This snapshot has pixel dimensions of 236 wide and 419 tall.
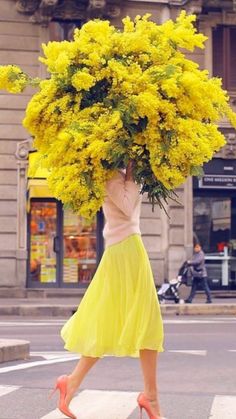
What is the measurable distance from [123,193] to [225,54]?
63.1 feet

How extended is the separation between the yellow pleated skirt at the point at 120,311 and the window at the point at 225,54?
61.7 feet

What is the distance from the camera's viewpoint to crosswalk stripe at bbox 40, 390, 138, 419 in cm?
566

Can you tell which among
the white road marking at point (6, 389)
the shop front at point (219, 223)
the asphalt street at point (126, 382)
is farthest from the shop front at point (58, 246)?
the white road marking at point (6, 389)

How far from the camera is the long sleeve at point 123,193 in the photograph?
5324mm

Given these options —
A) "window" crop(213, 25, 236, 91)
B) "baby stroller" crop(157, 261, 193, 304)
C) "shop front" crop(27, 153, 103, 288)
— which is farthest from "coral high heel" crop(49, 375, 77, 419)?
"window" crop(213, 25, 236, 91)

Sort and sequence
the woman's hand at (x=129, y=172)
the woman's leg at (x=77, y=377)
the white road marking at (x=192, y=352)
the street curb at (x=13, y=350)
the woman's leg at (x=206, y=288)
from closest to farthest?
the woman's leg at (x=77, y=377)
the woman's hand at (x=129, y=172)
the street curb at (x=13, y=350)
the white road marking at (x=192, y=352)
the woman's leg at (x=206, y=288)

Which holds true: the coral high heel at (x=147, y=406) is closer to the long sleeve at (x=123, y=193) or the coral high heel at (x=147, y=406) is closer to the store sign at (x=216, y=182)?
the long sleeve at (x=123, y=193)

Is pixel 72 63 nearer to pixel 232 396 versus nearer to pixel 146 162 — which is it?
pixel 146 162

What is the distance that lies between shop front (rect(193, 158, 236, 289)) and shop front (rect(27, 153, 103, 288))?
9.47 feet

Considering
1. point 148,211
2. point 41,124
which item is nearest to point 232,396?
point 41,124

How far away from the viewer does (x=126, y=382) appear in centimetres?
753

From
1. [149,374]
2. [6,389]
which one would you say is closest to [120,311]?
[149,374]

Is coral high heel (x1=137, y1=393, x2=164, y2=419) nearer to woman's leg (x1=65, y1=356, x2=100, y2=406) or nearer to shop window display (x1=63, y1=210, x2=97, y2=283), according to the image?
woman's leg (x1=65, y1=356, x2=100, y2=406)

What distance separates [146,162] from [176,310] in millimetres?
14160
